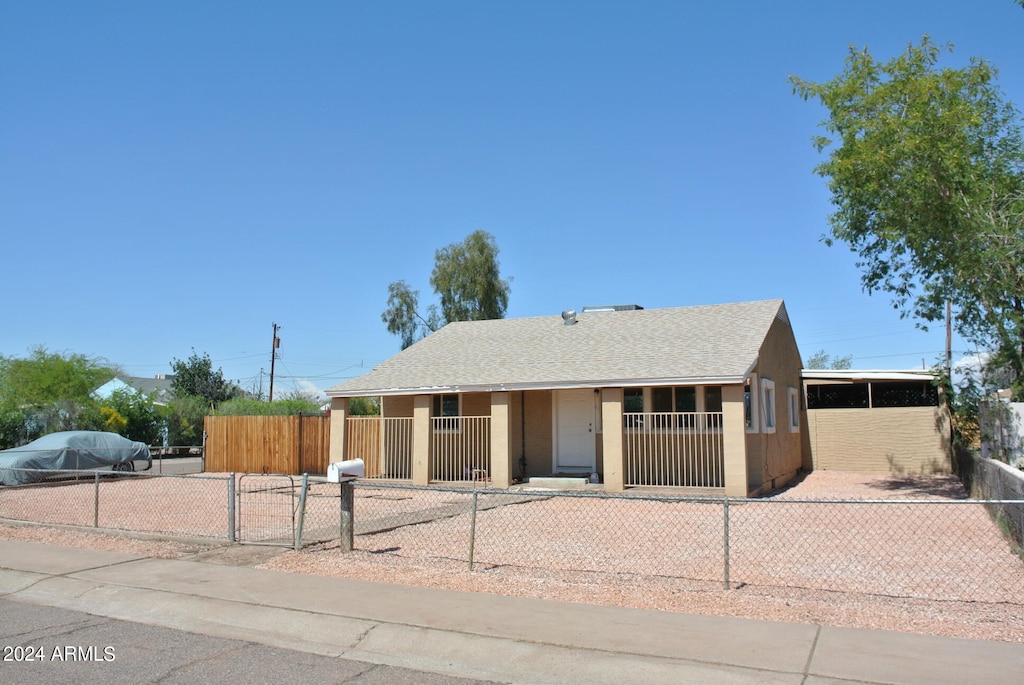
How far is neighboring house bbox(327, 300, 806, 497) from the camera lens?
17.5 metres

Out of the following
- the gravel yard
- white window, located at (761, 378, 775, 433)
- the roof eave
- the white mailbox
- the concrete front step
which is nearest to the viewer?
the gravel yard

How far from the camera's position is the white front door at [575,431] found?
20.1 m

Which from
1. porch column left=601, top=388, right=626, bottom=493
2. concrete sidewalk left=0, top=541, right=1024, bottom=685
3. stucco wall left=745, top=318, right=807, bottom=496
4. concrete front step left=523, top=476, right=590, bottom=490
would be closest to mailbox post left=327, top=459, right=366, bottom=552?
concrete sidewalk left=0, top=541, right=1024, bottom=685

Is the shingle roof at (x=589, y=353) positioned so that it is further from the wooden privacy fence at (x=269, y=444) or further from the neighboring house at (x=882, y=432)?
the neighboring house at (x=882, y=432)

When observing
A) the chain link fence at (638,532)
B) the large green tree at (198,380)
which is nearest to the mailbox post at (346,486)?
the chain link fence at (638,532)

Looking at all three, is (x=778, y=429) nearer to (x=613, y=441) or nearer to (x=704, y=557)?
(x=613, y=441)

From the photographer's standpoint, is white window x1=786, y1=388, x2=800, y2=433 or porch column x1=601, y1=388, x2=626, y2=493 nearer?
porch column x1=601, y1=388, x2=626, y2=493

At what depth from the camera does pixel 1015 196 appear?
1559 centimetres

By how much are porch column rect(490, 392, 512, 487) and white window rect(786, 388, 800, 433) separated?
851 cm

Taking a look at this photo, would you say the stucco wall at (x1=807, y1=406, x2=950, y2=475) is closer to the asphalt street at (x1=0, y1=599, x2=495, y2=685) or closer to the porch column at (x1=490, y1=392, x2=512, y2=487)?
A: the porch column at (x1=490, y1=392, x2=512, y2=487)

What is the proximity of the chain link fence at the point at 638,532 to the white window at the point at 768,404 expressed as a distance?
3475 mm

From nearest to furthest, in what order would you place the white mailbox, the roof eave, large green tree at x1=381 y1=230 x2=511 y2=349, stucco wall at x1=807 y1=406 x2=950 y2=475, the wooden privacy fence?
the white mailbox → the roof eave → stucco wall at x1=807 y1=406 x2=950 y2=475 → the wooden privacy fence → large green tree at x1=381 y1=230 x2=511 y2=349

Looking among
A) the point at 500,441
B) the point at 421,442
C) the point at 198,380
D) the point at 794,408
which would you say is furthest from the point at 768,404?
the point at 198,380

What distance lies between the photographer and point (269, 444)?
2525cm
